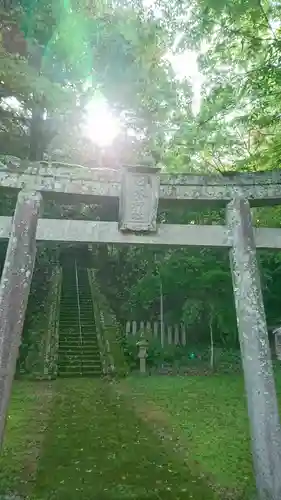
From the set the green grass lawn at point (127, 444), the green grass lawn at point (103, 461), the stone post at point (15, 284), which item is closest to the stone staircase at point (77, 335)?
the green grass lawn at point (127, 444)

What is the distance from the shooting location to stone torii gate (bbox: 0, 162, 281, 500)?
503cm

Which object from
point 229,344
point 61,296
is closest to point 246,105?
point 229,344

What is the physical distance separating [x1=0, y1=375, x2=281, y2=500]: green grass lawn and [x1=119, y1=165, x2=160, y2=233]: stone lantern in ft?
10.9

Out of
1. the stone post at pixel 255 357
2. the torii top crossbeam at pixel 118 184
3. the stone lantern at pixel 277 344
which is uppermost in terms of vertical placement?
Answer: the torii top crossbeam at pixel 118 184

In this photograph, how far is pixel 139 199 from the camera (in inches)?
226

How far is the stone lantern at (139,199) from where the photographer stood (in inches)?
223

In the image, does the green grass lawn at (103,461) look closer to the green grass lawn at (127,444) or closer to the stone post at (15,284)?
the green grass lawn at (127,444)

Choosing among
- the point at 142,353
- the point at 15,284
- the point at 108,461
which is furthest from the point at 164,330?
the point at 15,284

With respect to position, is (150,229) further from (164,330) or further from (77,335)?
(164,330)

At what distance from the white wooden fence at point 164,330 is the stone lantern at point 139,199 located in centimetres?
946

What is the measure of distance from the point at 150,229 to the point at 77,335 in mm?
9407

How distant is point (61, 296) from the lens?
17969 millimetres

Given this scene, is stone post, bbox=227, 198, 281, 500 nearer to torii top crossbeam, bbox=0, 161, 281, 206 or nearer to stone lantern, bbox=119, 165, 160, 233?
torii top crossbeam, bbox=0, 161, 281, 206

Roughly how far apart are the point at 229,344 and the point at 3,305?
11862 millimetres
